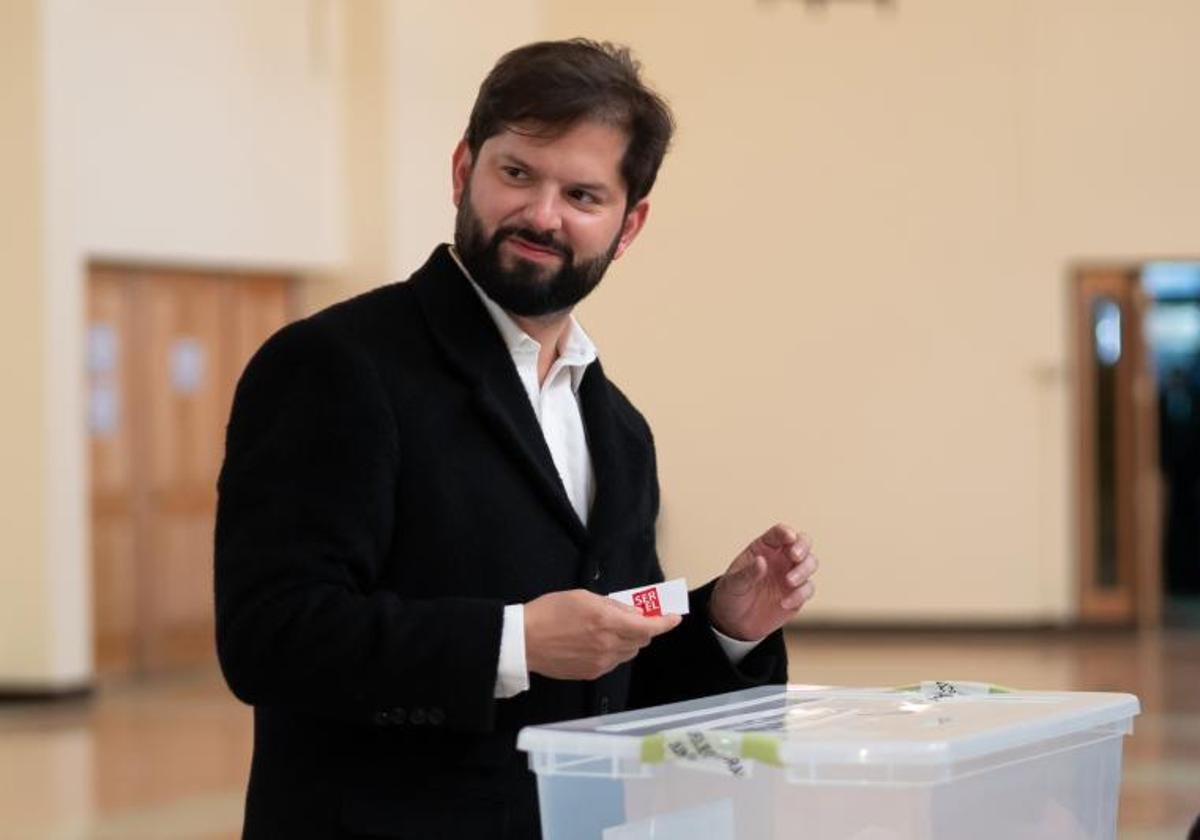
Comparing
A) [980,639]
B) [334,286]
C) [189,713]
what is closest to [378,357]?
[189,713]

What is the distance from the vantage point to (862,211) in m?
17.7

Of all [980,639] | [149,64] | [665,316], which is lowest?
[980,639]

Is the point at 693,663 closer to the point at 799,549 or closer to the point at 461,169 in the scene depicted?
the point at 799,549

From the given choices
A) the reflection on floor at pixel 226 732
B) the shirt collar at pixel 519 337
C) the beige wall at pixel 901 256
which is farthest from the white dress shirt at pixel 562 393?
the beige wall at pixel 901 256

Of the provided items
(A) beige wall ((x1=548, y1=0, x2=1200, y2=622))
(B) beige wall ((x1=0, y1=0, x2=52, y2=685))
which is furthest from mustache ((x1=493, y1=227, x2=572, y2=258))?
(A) beige wall ((x1=548, y1=0, x2=1200, y2=622))

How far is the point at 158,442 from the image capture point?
48.6 ft

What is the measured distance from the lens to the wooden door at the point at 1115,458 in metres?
17.7

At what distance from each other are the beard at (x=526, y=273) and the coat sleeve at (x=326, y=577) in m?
0.19

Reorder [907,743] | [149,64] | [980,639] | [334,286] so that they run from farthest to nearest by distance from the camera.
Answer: [980,639] → [334,286] → [149,64] → [907,743]

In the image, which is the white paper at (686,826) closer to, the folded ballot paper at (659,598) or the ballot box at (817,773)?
the ballot box at (817,773)

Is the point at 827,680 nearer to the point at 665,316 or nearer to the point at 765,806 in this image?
the point at 665,316

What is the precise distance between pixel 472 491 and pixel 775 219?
1558cm

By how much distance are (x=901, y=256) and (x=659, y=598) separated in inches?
613

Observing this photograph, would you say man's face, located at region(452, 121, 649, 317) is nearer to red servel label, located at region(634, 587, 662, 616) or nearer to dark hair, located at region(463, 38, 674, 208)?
dark hair, located at region(463, 38, 674, 208)
